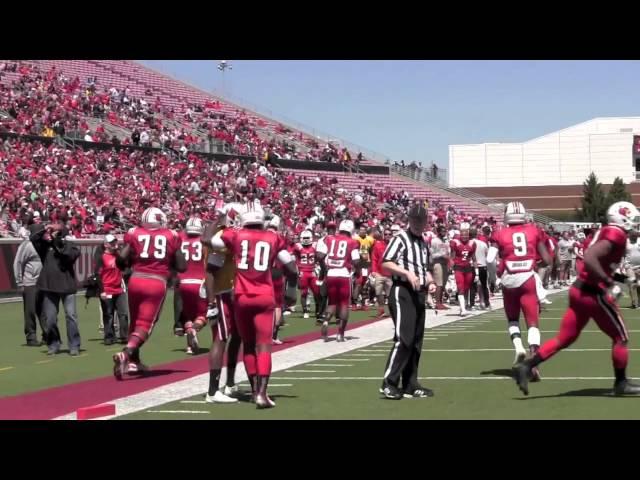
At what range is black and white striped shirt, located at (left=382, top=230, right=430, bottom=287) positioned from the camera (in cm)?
1023

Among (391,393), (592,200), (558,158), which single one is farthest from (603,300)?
(558,158)

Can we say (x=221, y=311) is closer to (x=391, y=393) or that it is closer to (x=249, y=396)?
(x=249, y=396)

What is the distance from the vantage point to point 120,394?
1080 centimetres

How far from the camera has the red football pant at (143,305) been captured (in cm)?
1208

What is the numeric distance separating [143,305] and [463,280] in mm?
11071

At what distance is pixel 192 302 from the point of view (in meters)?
14.7

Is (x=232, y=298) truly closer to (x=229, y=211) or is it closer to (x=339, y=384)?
(x=229, y=211)

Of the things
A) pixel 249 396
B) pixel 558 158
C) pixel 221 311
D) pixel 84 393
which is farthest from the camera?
pixel 558 158

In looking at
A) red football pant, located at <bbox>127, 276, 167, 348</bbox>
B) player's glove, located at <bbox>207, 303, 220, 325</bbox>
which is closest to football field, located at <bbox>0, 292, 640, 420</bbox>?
red football pant, located at <bbox>127, 276, 167, 348</bbox>

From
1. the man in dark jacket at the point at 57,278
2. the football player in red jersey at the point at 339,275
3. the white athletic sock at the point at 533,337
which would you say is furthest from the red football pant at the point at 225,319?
the football player in red jersey at the point at 339,275

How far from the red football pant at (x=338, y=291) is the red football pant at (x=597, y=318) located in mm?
6784
